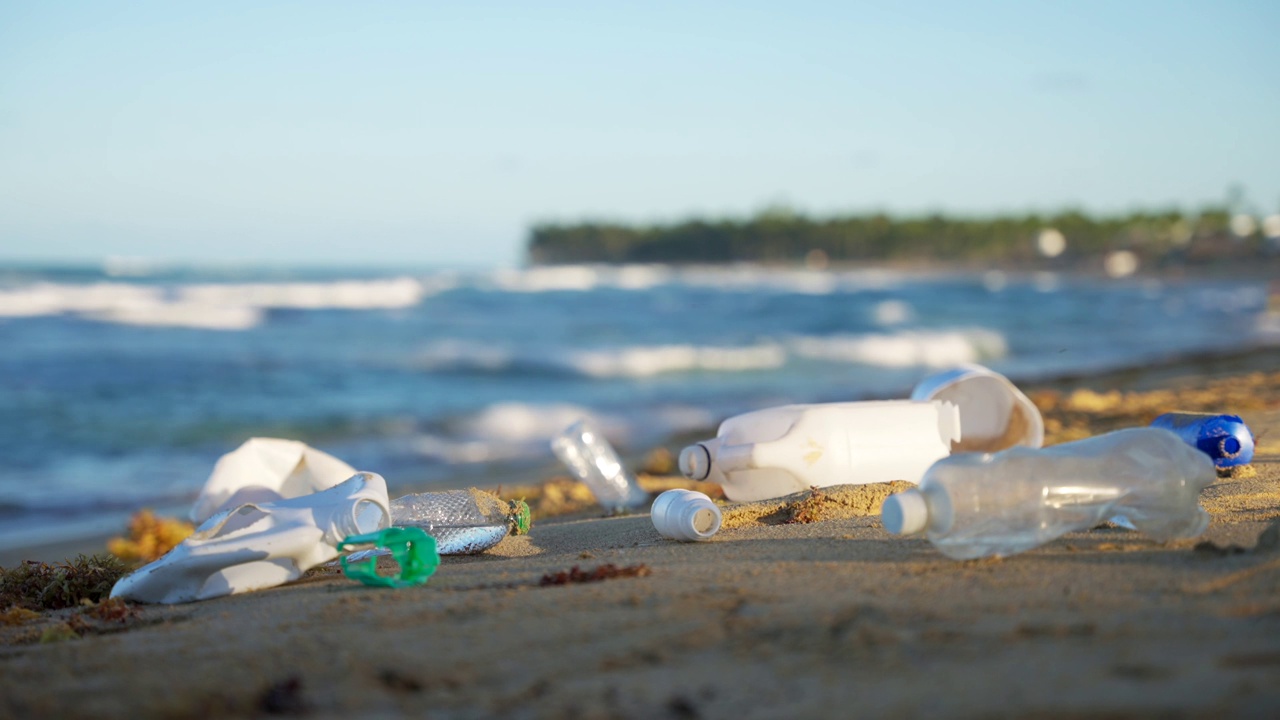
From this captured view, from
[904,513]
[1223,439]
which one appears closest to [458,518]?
[904,513]

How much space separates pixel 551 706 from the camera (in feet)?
5.65

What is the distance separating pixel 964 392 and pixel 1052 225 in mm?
109212

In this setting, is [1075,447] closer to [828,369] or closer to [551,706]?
[551,706]

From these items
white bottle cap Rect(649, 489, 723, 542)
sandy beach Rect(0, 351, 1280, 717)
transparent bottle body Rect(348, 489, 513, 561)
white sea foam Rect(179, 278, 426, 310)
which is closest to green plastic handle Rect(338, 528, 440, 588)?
sandy beach Rect(0, 351, 1280, 717)

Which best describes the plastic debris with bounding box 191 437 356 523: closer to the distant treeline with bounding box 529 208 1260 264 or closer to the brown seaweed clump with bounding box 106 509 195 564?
the brown seaweed clump with bounding box 106 509 195 564

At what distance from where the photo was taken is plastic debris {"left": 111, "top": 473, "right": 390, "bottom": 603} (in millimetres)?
2771

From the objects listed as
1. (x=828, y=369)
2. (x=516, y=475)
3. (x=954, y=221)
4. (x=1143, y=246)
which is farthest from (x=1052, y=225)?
(x=516, y=475)

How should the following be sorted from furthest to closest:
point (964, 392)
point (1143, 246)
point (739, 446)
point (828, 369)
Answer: point (1143, 246)
point (828, 369)
point (964, 392)
point (739, 446)

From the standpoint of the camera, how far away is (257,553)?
278 centimetres

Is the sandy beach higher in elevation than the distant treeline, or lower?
lower

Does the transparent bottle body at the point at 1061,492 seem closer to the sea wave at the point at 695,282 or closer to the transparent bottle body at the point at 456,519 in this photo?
the transparent bottle body at the point at 456,519

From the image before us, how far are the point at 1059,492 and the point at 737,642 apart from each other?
43.6 inches

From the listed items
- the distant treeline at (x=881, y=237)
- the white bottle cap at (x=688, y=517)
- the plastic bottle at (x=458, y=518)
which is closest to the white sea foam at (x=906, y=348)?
the plastic bottle at (x=458, y=518)

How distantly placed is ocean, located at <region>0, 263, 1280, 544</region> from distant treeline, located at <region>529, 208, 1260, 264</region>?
68.8 meters
